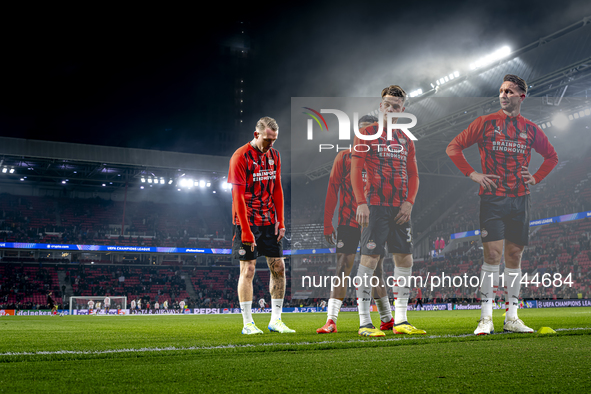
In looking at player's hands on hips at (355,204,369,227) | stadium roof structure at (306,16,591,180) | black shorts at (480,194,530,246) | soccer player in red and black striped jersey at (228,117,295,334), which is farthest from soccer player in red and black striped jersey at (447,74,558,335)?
stadium roof structure at (306,16,591,180)

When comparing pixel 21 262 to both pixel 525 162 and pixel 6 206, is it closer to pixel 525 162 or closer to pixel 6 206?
pixel 6 206

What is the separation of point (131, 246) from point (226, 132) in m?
25.8

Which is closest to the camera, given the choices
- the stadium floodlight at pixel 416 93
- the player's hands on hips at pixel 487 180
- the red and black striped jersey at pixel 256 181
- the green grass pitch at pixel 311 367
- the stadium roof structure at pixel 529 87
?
the green grass pitch at pixel 311 367

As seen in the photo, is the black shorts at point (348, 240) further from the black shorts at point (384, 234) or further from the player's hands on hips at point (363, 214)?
the player's hands on hips at point (363, 214)

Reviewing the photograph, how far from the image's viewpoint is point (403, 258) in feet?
20.2

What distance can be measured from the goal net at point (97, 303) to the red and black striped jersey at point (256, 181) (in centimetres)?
2503

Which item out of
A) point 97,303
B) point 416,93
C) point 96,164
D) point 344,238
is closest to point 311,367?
point 344,238

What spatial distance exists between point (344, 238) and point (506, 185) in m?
2.32

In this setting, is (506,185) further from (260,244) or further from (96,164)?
(96,164)

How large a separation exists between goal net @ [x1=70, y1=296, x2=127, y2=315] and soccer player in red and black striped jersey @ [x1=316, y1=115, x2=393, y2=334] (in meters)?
24.8

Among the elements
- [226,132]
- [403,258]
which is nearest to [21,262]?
[226,132]

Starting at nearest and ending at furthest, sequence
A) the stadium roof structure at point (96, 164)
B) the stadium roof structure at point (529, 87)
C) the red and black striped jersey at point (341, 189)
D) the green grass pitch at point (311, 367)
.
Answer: the green grass pitch at point (311, 367) → the red and black striped jersey at point (341, 189) → the stadium roof structure at point (529, 87) → the stadium roof structure at point (96, 164)

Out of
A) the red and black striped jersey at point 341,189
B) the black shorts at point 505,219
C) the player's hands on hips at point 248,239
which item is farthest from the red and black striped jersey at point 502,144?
the player's hands on hips at point 248,239

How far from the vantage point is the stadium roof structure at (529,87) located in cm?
2153
